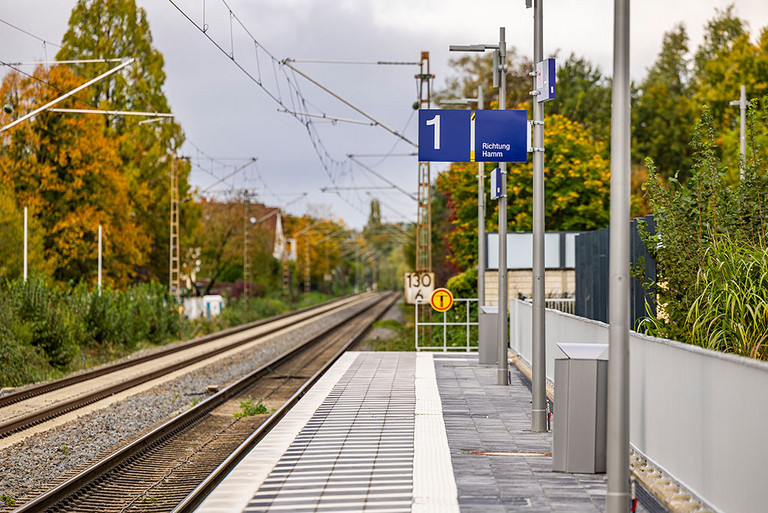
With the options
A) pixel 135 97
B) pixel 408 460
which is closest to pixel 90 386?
pixel 408 460

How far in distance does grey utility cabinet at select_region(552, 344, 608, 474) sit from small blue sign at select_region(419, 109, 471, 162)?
5.80m

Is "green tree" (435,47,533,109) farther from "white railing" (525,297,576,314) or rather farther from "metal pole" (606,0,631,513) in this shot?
"metal pole" (606,0,631,513)

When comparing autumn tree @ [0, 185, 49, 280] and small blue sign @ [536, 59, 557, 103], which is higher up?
small blue sign @ [536, 59, 557, 103]

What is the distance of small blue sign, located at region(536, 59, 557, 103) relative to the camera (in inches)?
441

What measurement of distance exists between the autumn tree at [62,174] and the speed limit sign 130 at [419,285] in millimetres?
16847

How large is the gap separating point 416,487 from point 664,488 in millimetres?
2118

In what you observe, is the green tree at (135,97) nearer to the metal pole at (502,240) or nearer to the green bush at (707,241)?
the metal pole at (502,240)

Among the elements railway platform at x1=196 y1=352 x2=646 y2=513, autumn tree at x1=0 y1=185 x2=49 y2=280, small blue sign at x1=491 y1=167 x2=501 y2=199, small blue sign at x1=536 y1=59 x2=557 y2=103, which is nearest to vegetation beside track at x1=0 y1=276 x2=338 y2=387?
autumn tree at x1=0 y1=185 x2=49 y2=280

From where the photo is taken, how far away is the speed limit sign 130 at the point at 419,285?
81.6ft

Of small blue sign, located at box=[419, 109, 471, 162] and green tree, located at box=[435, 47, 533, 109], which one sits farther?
green tree, located at box=[435, 47, 533, 109]

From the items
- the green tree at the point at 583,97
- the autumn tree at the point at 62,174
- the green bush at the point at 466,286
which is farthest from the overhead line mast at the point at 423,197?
the green tree at the point at 583,97

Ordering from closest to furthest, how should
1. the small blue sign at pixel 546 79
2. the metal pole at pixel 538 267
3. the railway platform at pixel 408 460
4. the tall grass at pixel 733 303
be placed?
the railway platform at pixel 408 460 < the tall grass at pixel 733 303 < the small blue sign at pixel 546 79 < the metal pole at pixel 538 267

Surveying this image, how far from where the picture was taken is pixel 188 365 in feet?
88.3

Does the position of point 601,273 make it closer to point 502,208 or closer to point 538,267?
point 502,208
